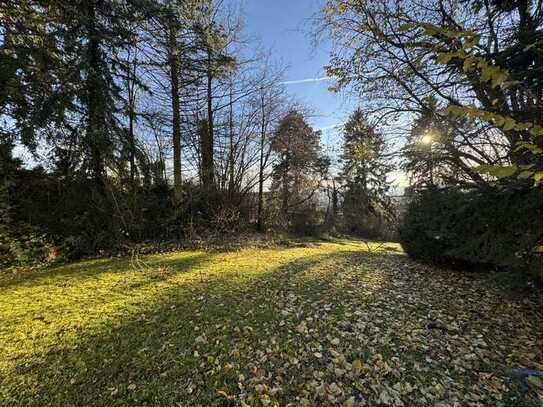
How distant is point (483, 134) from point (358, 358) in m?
3.84

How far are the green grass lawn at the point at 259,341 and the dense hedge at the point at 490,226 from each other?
2.32 feet

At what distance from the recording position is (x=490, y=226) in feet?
11.1

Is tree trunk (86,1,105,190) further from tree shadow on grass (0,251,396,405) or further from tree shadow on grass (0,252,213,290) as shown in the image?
tree shadow on grass (0,251,396,405)

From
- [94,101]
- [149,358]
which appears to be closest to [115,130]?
[94,101]

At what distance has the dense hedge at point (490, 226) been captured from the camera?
2832 millimetres

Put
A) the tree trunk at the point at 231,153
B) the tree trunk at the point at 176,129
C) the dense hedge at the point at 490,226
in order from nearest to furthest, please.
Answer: the dense hedge at the point at 490,226 → the tree trunk at the point at 176,129 → the tree trunk at the point at 231,153

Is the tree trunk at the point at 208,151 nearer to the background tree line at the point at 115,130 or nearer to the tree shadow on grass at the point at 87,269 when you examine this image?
the background tree line at the point at 115,130

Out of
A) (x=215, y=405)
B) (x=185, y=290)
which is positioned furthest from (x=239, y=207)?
(x=215, y=405)

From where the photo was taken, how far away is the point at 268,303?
335 cm

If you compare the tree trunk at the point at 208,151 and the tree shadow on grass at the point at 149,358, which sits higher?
the tree trunk at the point at 208,151

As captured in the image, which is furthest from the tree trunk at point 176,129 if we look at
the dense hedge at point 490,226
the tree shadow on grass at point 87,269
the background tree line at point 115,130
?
the dense hedge at point 490,226

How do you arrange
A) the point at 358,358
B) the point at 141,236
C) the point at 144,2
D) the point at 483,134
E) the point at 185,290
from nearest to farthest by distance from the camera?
the point at 358,358 → the point at 185,290 → the point at 483,134 → the point at 144,2 → the point at 141,236

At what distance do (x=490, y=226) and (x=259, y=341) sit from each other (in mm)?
3293

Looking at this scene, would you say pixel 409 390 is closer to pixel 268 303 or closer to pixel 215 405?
A: pixel 215 405
